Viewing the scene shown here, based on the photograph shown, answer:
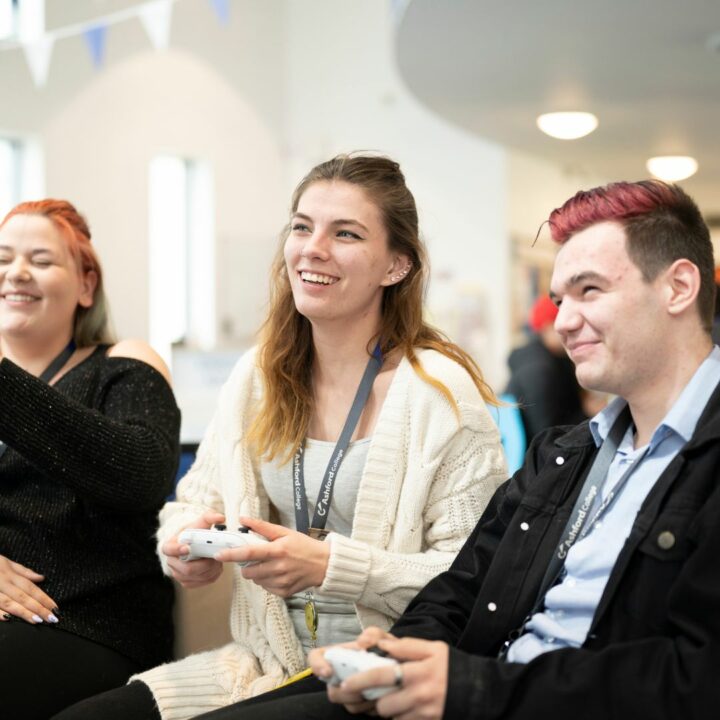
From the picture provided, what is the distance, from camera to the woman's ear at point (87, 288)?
2840 mm

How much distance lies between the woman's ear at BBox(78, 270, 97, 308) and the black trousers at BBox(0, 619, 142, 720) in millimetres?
887

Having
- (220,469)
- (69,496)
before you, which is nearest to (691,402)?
(220,469)

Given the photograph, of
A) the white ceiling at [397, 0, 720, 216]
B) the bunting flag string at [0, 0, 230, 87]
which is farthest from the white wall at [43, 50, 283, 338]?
the white ceiling at [397, 0, 720, 216]

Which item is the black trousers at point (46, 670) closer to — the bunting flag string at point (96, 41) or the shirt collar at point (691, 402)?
the shirt collar at point (691, 402)

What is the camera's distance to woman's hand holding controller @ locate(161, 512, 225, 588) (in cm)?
212

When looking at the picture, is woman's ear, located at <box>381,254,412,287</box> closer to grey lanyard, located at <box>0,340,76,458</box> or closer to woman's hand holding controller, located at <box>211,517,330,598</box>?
woman's hand holding controller, located at <box>211,517,330,598</box>

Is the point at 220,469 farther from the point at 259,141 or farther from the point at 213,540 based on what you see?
the point at 259,141

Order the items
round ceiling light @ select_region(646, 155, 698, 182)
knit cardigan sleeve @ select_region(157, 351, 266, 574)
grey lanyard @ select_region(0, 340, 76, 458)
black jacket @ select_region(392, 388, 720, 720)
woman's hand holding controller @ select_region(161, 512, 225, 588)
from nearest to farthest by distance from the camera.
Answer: black jacket @ select_region(392, 388, 720, 720) → woman's hand holding controller @ select_region(161, 512, 225, 588) → knit cardigan sleeve @ select_region(157, 351, 266, 574) → grey lanyard @ select_region(0, 340, 76, 458) → round ceiling light @ select_region(646, 155, 698, 182)

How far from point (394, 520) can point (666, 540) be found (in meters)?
0.79

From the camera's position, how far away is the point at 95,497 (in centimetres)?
236

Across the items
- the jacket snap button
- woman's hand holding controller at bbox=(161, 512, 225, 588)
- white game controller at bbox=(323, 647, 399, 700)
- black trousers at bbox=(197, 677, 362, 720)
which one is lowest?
black trousers at bbox=(197, 677, 362, 720)

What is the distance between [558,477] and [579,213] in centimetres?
46

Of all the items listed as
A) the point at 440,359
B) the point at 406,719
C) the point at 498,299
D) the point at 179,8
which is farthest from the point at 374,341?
the point at 179,8

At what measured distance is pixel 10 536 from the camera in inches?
96.4
